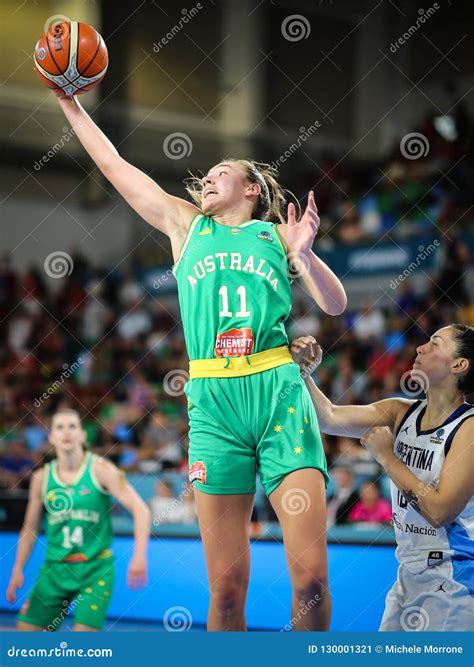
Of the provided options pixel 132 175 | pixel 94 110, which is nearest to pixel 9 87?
pixel 94 110

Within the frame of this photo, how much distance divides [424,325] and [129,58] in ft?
22.3

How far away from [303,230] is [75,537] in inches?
109

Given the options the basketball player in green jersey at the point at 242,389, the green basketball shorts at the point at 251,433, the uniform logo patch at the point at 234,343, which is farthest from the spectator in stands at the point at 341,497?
the uniform logo patch at the point at 234,343

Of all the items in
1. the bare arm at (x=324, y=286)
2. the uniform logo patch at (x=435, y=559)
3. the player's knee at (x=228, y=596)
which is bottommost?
the player's knee at (x=228, y=596)

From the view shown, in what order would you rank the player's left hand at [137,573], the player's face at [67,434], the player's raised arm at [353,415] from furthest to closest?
the player's face at [67,434], the player's left hand at [137,573], the player's raised arm at [353,415]

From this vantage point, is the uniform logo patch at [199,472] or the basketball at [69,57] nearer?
the uniform logo patch at [199,472]

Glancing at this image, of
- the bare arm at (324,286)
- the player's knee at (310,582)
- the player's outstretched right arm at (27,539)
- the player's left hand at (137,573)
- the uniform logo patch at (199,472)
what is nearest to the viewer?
the player's knee at (310,582)

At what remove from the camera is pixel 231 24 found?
1329 cm

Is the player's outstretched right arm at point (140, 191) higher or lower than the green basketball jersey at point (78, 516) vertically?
higher

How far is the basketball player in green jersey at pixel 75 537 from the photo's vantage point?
5445 mm

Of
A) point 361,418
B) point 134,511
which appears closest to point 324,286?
point 361,418

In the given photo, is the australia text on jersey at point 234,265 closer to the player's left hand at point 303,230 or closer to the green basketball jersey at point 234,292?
the green basketball jersey at point 234,292

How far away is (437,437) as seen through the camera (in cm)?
418

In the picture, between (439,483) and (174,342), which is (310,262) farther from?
(174,342)
